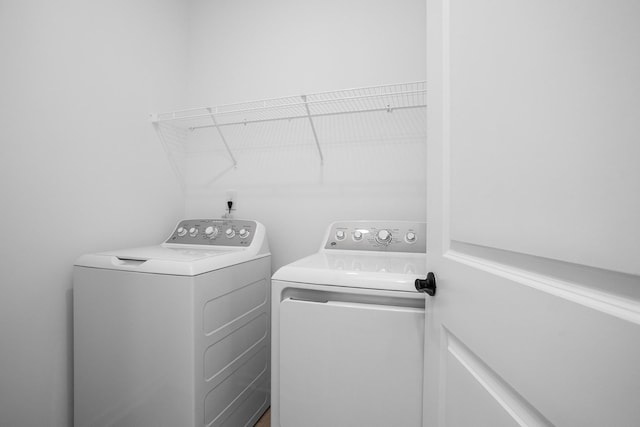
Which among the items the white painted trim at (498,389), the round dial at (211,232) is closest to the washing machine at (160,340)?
the round dial at (211,232)

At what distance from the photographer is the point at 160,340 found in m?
1.17

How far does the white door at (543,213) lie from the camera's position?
0.98ft

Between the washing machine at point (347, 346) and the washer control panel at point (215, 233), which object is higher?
the washer control panel at point (215, 233)

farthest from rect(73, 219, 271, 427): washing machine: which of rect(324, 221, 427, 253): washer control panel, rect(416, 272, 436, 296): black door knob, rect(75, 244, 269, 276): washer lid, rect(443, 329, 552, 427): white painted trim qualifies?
rect(443, 329, 552, 427): white painted trim

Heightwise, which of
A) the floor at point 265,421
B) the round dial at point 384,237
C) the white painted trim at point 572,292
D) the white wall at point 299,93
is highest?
the white wall at point 299,93

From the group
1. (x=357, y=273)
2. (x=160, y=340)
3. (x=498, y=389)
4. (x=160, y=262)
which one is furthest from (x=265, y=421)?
(x=498, y=389)

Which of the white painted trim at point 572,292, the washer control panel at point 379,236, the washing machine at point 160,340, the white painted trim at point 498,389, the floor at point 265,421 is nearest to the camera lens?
the white painted trim at point 572,292

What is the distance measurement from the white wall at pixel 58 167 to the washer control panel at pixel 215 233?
267mm

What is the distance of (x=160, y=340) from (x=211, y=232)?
0.70 m

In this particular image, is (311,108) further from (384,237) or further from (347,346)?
(347,346)

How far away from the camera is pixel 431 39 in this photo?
0.81 meters

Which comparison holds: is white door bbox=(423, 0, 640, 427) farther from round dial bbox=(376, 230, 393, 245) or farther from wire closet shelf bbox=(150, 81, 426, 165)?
wire closet shelf bbox=(150, 81, 426, 165)

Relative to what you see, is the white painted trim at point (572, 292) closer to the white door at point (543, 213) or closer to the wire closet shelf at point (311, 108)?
the white door at point (543, 213)

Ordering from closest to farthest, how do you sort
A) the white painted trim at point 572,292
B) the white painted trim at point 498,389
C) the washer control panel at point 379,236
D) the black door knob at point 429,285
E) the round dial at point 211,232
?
the white painted trim at point 572,292 → the white painted trim at point 498,389 → the black door knob at point 429,285 → the washer control panel at point 379,236 → the round dial at point 211,232
